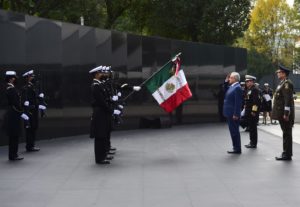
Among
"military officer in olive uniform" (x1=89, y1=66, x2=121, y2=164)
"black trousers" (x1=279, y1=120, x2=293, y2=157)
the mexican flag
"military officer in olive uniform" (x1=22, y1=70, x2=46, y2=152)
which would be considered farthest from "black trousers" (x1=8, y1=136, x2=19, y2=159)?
"black trousers" (x1=279, y1=120, x2=293, y2=157)

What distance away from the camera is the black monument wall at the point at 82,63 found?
45.2 feet

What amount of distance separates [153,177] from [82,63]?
7.81 meters

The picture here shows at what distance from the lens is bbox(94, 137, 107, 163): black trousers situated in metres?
10.2

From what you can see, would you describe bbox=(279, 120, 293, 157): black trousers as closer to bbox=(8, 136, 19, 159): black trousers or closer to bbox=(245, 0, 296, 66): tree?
bbox=(8, 136, 19, 159): black trousers

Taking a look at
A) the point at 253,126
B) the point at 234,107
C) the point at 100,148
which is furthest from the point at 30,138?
the point at 253,126

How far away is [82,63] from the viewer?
15.9 meters

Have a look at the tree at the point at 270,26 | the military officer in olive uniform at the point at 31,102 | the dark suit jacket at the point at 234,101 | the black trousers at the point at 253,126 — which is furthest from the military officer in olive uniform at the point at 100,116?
the tree at the point at 270,26

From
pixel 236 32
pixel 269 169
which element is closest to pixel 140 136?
pixel 269 169

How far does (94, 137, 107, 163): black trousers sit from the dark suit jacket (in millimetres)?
2903

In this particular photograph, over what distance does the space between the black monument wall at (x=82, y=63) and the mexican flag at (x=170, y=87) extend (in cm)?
382

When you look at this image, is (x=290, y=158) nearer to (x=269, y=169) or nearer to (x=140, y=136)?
(x=269, y=169)

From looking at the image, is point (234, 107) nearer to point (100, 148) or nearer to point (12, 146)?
point (100, 148)

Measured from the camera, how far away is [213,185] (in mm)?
8078

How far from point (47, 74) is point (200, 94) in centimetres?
796
